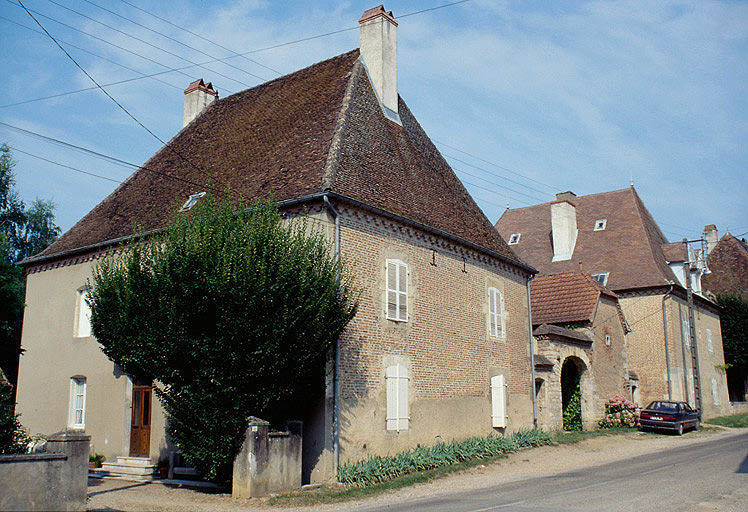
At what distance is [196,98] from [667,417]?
2048 cm

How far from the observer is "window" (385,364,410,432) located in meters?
14.6

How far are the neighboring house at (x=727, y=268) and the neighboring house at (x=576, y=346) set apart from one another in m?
18.6

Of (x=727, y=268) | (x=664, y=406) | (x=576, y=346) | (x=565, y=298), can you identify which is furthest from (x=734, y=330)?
(x=576, y=346)

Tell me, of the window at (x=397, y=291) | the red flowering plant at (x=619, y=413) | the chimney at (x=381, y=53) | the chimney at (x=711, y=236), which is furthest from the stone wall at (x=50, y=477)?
the chimney at (x=711, y=236)

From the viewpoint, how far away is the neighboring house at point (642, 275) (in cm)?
2928

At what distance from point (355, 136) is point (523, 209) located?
24101 mm

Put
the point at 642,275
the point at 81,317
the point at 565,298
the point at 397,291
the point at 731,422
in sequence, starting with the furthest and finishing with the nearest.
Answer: the point at 642,275 < the point at 731,422 < the point at 565,298 < the point at 81,317 < the point at 397,291

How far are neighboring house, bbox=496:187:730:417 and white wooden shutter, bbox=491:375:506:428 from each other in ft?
38.7

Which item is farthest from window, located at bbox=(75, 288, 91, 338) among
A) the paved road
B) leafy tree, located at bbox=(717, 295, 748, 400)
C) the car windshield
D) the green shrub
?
leafy tree, located at bbox=(717, 295, 748, 400)

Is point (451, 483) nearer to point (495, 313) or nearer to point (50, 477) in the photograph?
point (495, 313)

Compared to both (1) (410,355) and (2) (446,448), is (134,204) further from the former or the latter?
(2) (446,448)

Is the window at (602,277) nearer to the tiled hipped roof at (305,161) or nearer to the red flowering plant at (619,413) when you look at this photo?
the red flowering plant at (619,413)

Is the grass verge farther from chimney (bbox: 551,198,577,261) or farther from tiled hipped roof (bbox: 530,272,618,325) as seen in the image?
chimney (bbox: 551,198,577,261)

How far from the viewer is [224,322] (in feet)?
37.5
